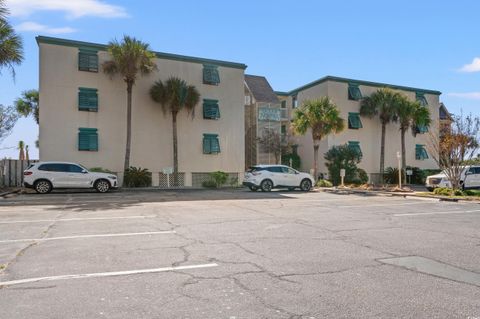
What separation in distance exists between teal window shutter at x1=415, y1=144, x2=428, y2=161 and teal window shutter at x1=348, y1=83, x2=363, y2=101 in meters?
7.58

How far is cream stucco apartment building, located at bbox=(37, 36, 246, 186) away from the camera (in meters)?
26.2

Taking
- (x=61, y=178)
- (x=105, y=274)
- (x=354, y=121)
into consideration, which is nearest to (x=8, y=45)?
(x=61, y=178)

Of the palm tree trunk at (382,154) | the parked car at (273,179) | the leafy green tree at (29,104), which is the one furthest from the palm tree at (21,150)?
the palm tree trunk at (382,154)

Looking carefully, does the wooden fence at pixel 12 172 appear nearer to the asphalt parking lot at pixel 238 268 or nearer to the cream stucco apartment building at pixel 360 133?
the asphalt parking lot at pixel 238 268

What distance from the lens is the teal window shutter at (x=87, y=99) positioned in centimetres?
2675

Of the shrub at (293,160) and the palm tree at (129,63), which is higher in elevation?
the palm tree at (129,63)

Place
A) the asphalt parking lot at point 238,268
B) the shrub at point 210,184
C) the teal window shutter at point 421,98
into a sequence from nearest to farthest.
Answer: the asphalt parking lot at point 238,268, the shrub at point 210,184, the teal window shutter at point 421,98

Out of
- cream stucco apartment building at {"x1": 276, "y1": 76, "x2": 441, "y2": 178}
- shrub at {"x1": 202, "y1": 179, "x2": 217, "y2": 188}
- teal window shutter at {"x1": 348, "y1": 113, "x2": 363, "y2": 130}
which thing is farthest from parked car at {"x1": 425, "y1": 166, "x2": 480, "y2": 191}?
shrub at {"x1": 202, "y1": 179, "x2": 217, "y2": 188}

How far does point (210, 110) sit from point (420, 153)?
20656 mm

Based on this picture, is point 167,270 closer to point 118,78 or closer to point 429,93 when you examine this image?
point 118,78

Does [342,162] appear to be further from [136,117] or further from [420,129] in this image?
[136,117]

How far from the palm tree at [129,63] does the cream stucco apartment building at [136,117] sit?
4.33ft

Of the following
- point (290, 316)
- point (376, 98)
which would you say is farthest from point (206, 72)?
point (290, 316)

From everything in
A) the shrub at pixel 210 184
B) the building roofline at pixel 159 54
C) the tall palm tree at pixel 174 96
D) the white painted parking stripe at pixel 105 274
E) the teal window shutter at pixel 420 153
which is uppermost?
the building roofline at pixel 159 54
